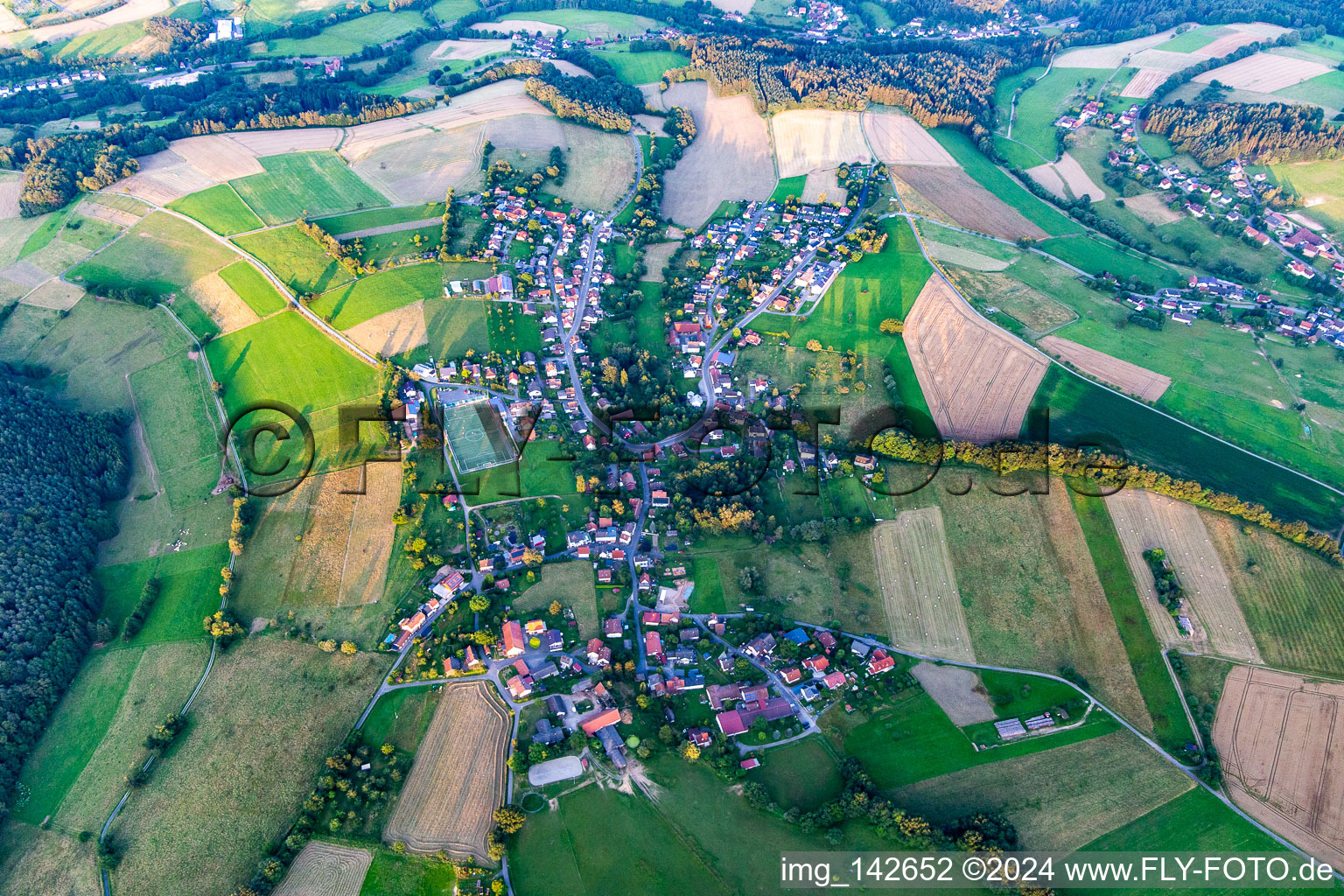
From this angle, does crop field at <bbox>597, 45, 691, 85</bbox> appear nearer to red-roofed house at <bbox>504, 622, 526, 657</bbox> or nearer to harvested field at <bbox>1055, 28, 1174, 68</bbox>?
harvested field at <bbox>1055, 28, 1174, 68</bbox>

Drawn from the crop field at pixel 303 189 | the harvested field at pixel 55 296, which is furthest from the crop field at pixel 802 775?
the harvested field at pixel 55 296

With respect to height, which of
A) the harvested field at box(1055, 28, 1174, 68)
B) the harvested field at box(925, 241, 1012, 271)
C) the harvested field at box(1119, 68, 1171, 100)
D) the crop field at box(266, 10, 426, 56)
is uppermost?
the crop field at box(266, 10, 426, 56)

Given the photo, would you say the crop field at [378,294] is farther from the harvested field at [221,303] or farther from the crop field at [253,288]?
the harvested field at [221,303]

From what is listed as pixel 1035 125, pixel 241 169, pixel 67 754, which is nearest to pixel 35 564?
pixel 67 754

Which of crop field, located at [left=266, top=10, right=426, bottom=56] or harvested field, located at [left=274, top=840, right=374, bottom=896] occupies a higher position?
crop field, located at [left=266, top=10, right=426, bottom=56]

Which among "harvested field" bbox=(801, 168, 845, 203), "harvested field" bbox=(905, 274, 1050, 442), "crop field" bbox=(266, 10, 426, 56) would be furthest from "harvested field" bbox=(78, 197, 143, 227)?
"harvested field" bbox=(905, 274, 1050, 442)
